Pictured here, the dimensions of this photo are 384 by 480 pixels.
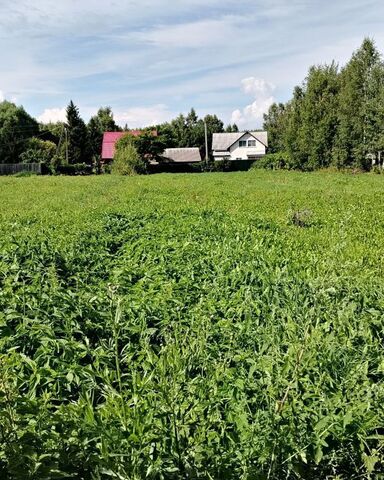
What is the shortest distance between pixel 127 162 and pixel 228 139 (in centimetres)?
4664

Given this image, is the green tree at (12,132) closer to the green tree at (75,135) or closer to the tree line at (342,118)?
the green tree at (75,135)

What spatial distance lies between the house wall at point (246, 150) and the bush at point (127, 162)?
1659 inches

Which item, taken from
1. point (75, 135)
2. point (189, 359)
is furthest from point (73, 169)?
point (189, 359)

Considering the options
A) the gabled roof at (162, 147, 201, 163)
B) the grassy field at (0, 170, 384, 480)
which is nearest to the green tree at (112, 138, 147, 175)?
the gabled roof at (162, 147, 201, 163)

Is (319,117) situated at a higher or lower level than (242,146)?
lower

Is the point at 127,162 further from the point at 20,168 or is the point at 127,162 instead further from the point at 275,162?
the point at 275,162

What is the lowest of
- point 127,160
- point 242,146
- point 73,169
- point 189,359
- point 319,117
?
point 189,359

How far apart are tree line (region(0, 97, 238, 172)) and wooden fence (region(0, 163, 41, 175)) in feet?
4.64

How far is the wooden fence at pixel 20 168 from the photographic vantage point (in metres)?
47.1

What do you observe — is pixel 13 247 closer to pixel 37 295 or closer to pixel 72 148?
pixel 37 295

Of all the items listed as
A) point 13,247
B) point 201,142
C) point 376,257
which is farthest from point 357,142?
A: point 201,142

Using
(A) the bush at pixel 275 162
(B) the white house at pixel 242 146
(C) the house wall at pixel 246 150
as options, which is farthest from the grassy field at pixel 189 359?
(B) the white house at pixel 242 146

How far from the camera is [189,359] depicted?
2963 millimetres

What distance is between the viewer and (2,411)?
6.43 ft
